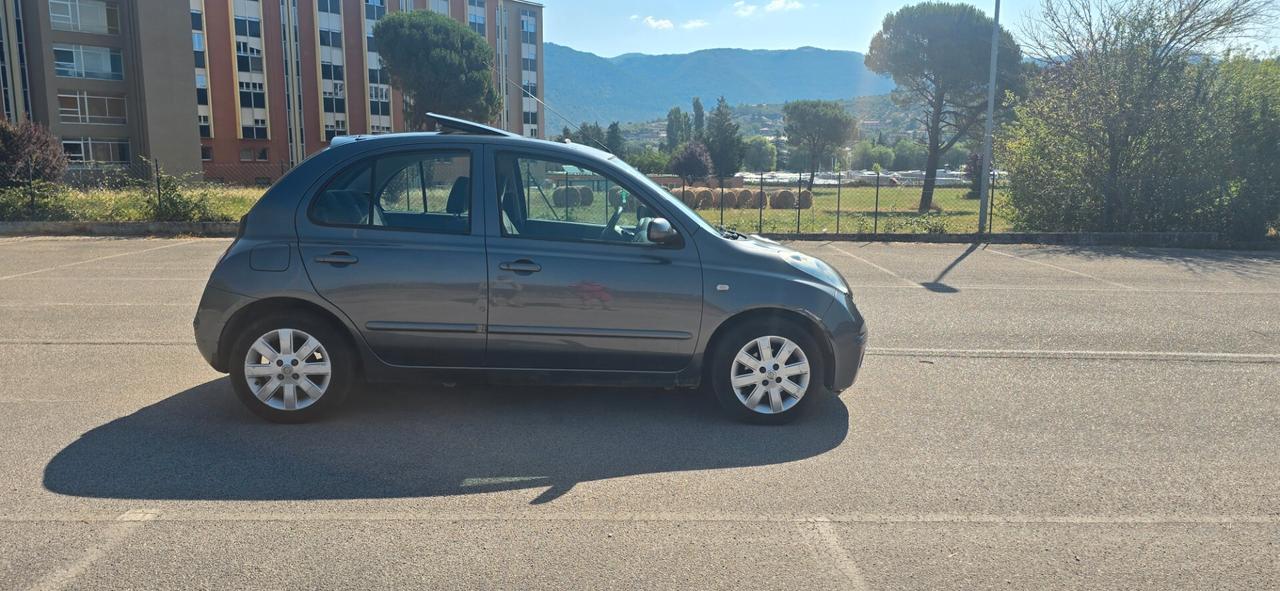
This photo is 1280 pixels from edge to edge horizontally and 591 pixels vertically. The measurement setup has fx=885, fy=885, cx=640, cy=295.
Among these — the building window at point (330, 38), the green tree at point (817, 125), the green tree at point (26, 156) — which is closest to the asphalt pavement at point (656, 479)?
the green tree at point (26, 156)

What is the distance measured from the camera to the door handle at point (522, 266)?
500cm

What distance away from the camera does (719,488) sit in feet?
14.0

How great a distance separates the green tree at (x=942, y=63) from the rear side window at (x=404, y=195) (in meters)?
38.4

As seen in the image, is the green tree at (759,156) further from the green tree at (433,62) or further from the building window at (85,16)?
the building window at (85,16)

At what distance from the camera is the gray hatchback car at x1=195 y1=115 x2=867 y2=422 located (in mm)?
5023

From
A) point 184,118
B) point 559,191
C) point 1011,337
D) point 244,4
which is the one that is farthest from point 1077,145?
point 244,4

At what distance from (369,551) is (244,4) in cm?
6731

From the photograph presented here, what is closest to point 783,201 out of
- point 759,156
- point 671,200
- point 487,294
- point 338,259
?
point 671,200

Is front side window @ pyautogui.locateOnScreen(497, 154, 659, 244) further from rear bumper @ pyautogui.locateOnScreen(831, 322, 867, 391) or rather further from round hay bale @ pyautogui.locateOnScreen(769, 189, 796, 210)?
round hay bale @ pyautogui.locateOnScreen(769, 189, 796, 210)

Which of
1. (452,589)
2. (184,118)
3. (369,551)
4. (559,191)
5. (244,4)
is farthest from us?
(244,4)

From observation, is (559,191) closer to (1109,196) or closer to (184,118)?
(1109,196)

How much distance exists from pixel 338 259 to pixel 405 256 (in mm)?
383

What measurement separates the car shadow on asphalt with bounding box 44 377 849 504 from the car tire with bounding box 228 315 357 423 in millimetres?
139

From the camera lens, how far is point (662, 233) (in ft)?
16.4
